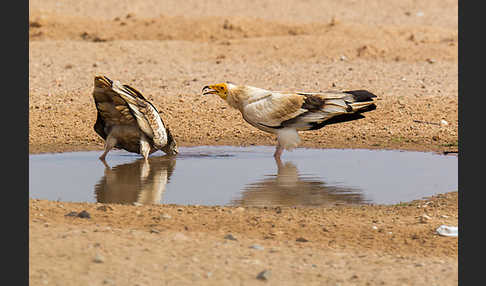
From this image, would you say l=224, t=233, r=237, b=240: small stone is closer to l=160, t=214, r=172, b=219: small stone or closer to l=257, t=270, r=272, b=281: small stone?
l=160, t=214, r=172, b=219: small stone

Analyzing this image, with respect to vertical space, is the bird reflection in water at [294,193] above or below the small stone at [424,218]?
above

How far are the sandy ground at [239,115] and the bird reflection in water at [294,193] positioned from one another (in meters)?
0.51

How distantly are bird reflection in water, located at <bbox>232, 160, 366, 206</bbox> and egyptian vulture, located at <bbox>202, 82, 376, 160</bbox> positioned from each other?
1.10m

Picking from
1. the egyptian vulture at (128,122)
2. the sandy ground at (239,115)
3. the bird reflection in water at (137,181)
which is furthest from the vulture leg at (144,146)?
the sandy ground at (239,115)

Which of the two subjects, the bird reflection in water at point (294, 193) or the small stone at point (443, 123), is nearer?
the bird reflection in water at point (294, 193)

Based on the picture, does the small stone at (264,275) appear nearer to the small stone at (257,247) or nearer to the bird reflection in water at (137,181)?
the small stone at (257,247)

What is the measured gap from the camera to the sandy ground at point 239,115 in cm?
627

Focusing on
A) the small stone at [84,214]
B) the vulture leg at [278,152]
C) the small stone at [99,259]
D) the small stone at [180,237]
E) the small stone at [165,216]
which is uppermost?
the vulture leg at [278,152]

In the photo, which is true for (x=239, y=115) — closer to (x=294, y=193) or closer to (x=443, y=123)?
(x=443, y=123)

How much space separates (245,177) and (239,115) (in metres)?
4.49

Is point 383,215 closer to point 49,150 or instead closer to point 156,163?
point 156,163

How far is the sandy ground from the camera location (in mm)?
6273

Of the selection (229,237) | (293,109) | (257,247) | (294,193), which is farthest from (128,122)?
(257,247)

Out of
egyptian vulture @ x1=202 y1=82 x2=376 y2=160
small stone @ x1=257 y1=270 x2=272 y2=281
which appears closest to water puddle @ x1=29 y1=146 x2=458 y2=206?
egyptian vulture @ x1=202 y1=82 x2=376 y2=160
